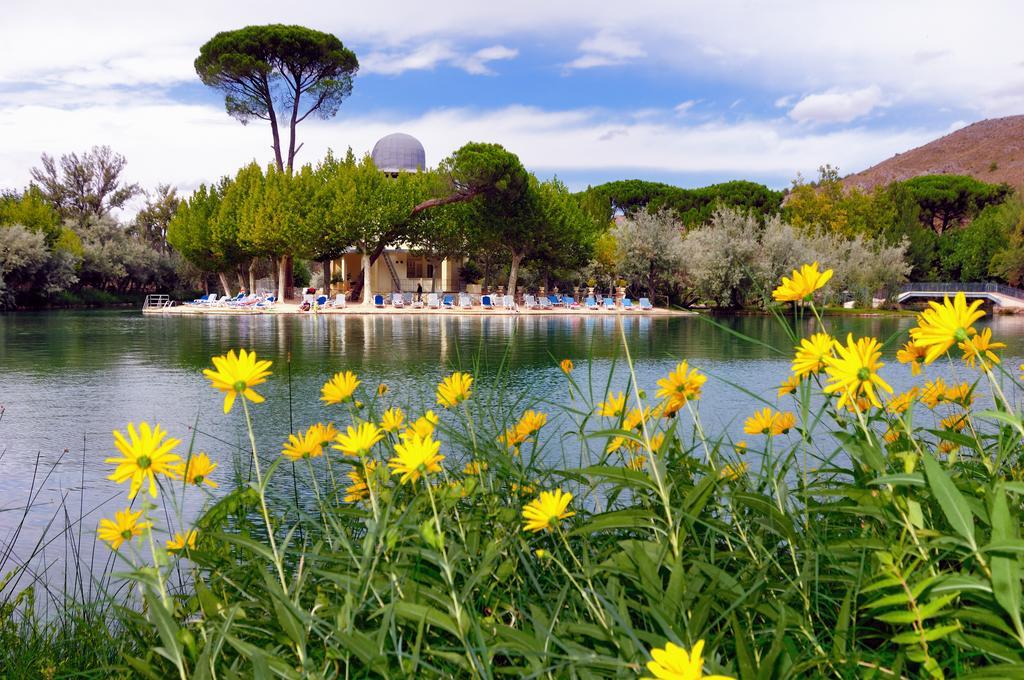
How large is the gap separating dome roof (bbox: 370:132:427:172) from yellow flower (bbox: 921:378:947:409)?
4780cm

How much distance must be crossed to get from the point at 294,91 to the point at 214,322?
18.5m

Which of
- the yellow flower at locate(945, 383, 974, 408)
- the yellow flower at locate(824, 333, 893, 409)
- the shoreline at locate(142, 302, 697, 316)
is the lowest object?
the shoreline at locate(142, 302, 697, 316)

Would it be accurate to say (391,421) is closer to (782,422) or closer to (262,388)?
(782,422)

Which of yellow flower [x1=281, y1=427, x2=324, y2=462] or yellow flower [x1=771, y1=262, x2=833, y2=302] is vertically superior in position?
yellow flower [x1=771, y1=262, x2=833, y2=302]

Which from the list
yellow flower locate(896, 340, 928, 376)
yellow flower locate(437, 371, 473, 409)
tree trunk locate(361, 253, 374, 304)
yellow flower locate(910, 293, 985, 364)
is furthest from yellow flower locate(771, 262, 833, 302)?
tree trunk locate(361, 253, 374, 304)

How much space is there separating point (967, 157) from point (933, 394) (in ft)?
362

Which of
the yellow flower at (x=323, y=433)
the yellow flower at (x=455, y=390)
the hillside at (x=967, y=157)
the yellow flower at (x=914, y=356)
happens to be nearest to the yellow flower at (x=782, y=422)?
the yellow flower at (x=914, y=356)

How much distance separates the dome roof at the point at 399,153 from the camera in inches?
1929

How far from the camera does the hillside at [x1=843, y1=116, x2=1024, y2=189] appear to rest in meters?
90.5

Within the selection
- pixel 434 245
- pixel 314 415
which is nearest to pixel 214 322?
pixel 434 245

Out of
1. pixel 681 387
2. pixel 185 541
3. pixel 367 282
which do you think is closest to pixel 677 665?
pixel 681 387

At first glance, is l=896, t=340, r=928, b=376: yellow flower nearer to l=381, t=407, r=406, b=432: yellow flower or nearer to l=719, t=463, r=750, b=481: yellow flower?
l=719, t=463, r=750, b=481: yellow flower

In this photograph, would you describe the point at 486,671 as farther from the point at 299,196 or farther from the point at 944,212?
the point at 944,212

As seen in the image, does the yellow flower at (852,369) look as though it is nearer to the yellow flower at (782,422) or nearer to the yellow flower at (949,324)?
the yellow flower at (949,324)
